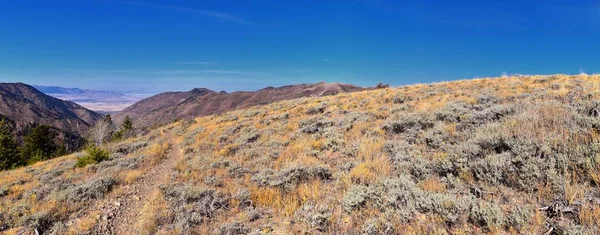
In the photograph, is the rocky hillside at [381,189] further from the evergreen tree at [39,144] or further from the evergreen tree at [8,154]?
the evergreen tree at [39,144]

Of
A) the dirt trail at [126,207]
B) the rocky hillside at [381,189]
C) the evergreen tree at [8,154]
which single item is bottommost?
the evergreen tree at [8,154]

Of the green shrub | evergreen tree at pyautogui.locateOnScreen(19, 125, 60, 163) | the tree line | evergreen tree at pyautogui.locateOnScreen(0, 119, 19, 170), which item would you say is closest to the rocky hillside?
the green shrub

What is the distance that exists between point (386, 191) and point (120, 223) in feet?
18.5

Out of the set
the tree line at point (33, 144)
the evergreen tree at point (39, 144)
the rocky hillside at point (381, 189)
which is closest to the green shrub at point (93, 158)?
the rocky hillside at point (381, 189)

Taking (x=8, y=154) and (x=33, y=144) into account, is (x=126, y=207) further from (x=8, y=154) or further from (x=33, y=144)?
(x=33, y=144)

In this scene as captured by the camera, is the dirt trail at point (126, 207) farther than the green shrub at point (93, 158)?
Result: No

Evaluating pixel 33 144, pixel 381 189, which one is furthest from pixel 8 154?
pixel 381 189

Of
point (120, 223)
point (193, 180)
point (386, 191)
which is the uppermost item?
point (386, 191)

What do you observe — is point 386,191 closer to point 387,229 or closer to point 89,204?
point 387,229

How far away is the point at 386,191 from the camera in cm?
455

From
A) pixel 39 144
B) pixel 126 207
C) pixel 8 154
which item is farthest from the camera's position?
pixel 39 144

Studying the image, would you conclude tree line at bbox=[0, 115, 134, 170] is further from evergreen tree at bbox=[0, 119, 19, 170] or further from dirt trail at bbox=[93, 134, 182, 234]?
dirt trail at bbox=[93, 134, 182, 234]

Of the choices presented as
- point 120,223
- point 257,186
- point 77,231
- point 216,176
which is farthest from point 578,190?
point 77,231

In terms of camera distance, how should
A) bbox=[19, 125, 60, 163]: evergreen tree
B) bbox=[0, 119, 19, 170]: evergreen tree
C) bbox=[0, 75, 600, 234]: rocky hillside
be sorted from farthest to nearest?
bbox=[19, 125, 60, 163]: evergreen tree
bbox=[0, 119, 19, 170]: evergreen tree
bbox=[0, 75, 600, 234]: rocky hillside
